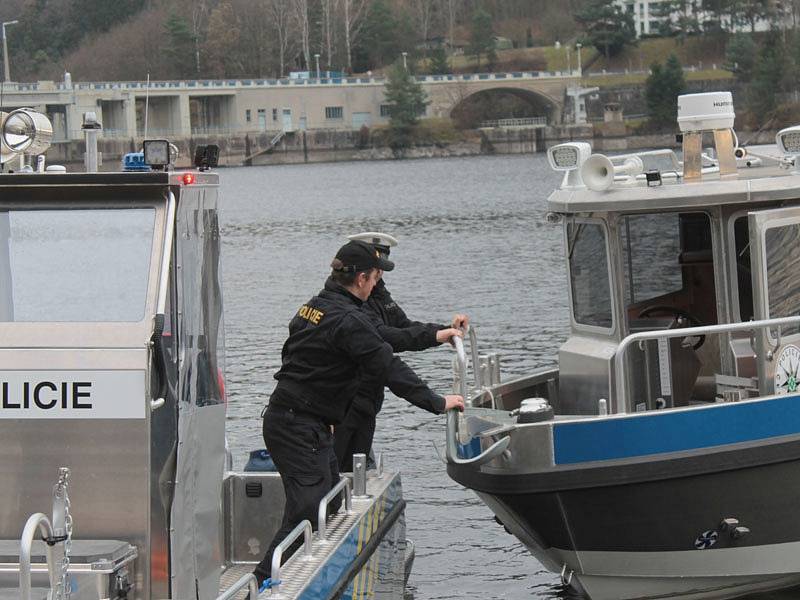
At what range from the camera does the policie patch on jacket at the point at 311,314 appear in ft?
23.1

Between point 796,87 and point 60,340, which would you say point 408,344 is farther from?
point 796,87

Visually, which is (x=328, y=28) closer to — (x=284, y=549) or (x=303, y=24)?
(x=303, y=24)

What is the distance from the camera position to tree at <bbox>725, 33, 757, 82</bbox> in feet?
437

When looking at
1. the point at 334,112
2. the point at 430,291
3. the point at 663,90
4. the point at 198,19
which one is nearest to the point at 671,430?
the point at 430,291

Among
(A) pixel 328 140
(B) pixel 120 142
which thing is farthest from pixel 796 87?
(B) pixel 120 142

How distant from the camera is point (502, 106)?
465 ft

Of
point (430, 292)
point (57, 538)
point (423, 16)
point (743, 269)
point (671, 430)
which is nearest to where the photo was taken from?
point (57, 538)

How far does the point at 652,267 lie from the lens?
1023 centimetres

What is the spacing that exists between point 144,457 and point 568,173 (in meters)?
5.11

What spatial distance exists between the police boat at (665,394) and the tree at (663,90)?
390ft

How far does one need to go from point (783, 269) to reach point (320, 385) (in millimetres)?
3692

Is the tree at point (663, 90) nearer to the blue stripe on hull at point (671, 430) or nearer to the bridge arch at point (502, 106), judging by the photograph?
the bridge arch at point (502, 106)

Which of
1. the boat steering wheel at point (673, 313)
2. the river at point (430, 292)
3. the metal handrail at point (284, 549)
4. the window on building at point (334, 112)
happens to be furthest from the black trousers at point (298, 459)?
the window on building at point (334, 112)

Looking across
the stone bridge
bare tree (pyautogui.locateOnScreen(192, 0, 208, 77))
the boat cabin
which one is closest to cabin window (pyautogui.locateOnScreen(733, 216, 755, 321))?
the boat cabin
